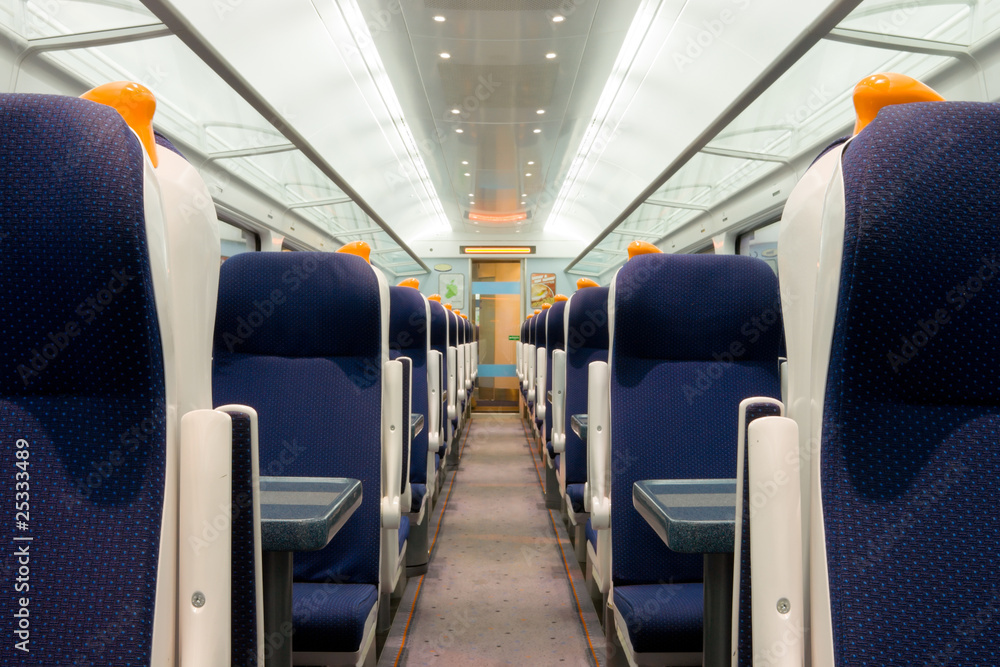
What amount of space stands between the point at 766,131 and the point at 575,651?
455 centimetres

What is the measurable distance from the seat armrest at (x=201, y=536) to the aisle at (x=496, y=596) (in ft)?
6.29

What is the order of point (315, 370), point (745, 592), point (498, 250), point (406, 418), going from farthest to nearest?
point (498, 250) < point (406, 418) < point (315, 370) < point (745, 592)

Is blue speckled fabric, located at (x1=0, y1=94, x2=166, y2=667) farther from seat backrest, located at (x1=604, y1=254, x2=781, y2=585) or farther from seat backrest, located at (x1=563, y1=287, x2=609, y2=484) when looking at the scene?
seat backrest, located at (x1=563, y1=287, x2=609, y2=484)

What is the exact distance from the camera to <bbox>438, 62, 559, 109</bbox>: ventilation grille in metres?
7.08

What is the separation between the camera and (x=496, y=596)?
3.13 metres

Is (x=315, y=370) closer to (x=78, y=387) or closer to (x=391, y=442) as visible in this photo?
(x=391, y=442)

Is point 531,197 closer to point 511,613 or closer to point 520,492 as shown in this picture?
point 520,492

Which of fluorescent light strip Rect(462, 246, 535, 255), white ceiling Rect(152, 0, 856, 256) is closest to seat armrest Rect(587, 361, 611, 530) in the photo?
white ceiling Rect(152, 0, 856, 256)

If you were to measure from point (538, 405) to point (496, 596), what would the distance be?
2.41 meters

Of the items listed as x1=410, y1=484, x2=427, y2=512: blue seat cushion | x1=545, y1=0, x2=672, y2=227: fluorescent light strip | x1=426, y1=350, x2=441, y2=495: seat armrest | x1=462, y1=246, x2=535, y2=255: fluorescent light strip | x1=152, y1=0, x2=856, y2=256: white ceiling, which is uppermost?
x1=545, y1=0, x2=672, y2=227: fluorescent light strip

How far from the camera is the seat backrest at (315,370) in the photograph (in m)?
1.87

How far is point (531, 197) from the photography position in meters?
13.0

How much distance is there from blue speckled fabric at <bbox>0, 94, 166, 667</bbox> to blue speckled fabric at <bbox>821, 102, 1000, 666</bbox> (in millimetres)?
817

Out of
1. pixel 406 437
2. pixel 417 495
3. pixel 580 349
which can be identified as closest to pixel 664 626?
pixel 406 437
